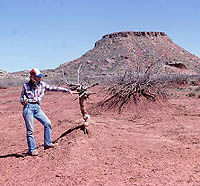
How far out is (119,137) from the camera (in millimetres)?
6340

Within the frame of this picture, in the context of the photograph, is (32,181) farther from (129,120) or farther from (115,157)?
(129,120)

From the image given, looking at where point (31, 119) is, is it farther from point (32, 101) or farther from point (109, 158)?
point (109, 158)

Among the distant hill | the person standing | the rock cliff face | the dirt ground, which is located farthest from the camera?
the rock cliff face

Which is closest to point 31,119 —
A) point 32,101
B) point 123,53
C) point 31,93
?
point 32,101

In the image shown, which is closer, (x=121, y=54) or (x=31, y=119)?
(x=31, y=119)

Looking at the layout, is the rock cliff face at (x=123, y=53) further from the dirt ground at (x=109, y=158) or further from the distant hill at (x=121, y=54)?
the dirt ground at (x=109, y=158)

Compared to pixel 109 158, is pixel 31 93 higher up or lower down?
higher up

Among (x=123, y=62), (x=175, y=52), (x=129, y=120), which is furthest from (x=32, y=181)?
(x=175, y=52)

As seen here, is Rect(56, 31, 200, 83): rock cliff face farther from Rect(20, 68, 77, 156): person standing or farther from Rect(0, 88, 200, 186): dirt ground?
Rect(20, 68, 77, 156): person standing

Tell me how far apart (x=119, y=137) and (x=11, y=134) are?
3194mm

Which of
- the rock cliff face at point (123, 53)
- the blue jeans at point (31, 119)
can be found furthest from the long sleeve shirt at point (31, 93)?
the rock cliff face at point (123, 53)

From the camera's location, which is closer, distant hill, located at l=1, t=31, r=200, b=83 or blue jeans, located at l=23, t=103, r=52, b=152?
blue jeans, located at l=23, t=103, r=52, b=152

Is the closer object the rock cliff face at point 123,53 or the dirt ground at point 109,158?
the dirt ground at point 109,158

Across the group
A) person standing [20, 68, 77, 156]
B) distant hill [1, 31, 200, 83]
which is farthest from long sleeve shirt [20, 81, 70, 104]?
distant hill [1, 31, 200, 83]
